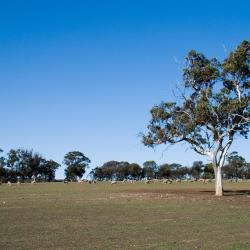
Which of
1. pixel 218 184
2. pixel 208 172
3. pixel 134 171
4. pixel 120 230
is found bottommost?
pixel 120 230

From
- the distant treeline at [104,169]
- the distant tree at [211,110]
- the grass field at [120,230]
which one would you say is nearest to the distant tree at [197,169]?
the distant treeline at [104,169]

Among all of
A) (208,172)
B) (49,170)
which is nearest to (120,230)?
(49,170)

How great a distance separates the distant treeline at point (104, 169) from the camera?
146625 millimetres

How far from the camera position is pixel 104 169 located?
18725 cm

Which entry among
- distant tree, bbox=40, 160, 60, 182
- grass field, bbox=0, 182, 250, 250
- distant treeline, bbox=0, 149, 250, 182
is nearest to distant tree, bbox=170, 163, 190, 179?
distant treeline, bbox=0, 149, 250, 182

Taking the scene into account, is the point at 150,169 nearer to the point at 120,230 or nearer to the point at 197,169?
the point at 197,169

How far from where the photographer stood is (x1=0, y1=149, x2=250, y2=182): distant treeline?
14662cm

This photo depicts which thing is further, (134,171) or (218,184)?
(134,171)

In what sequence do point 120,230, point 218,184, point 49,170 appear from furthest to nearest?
point 49,170 < point 218,184 < point 120,230

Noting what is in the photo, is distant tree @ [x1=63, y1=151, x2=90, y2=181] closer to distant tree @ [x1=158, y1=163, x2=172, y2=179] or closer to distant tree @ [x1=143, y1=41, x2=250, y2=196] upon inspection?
distant tree @ [x1=158, y1=163, x2=172, y2=179]

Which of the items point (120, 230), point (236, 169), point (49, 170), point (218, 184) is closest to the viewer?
point (120, 230)

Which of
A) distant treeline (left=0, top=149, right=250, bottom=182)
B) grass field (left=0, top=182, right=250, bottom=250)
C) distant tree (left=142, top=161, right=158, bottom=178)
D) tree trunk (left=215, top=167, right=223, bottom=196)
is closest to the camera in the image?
grass field (left=0, top=182, right=250, bottom=250)

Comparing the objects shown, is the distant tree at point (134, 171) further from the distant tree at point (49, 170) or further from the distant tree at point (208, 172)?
the distant tree at point (49, 170)

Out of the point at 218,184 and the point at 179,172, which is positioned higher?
the point at 179,172
